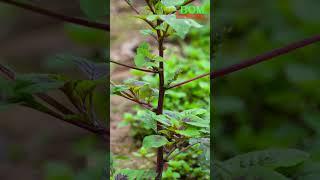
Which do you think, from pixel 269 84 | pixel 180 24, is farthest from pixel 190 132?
pixel 269 84

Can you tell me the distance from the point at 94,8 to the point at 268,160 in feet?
0.98

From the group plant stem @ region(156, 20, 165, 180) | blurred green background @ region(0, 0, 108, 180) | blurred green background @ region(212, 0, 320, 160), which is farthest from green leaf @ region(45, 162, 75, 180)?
blurred green background @ region(212, 0, 320, 160)

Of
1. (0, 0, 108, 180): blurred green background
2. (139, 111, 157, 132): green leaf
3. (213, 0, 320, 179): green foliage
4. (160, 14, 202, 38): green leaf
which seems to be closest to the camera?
(160, 14, 202, 38): green leaf

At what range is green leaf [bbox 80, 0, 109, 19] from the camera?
53 cm

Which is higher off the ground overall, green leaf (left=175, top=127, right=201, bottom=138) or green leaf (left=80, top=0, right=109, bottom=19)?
green leaf (left=80, top=0, right=109, bottom=19)

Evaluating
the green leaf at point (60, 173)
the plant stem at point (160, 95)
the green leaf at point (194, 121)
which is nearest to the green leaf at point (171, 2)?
the plant stem at point (160, 95)

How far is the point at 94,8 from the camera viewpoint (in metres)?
0.54

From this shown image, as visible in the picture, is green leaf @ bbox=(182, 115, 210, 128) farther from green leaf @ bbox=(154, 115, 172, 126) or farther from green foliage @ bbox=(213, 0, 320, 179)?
green foliage @ bbox=(213, 0, 320, 179)

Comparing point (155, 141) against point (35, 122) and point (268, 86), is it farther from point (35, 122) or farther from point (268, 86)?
point (268, 86)

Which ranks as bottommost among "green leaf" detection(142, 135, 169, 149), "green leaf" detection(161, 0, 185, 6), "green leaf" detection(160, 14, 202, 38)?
"green leaf" detection(142, 135, 169, 149)

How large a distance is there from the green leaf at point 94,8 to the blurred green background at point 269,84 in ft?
2.25

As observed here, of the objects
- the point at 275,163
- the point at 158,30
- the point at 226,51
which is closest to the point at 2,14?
the point at 158,30

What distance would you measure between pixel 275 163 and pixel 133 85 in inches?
8.3

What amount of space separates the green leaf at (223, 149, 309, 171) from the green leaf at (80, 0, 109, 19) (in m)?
0.25
